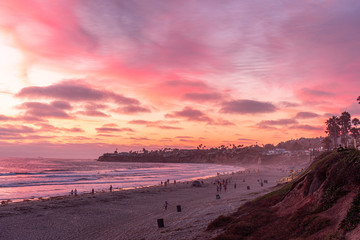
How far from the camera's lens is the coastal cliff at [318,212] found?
36.1 ft

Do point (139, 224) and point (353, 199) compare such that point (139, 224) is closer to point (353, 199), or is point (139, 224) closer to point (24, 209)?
point (24, 209)

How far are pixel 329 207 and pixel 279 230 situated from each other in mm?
2725

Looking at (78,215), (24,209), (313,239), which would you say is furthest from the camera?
(24,209)

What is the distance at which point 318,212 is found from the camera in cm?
1313

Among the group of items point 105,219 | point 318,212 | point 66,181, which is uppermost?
point 318,212

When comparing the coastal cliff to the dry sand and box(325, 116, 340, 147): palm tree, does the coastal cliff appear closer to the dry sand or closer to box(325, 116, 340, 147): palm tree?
the dry sand

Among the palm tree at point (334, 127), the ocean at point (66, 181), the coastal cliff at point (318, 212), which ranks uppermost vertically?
the palm tree at point (334, 127)

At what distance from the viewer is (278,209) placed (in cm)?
1773

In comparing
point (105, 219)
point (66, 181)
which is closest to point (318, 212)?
point (105, 219)

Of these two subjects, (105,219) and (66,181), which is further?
(66,181)

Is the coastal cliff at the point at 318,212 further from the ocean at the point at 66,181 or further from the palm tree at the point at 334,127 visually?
the palm tree at the point at 334,127

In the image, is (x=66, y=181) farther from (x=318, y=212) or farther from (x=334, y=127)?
(x=334, y=127)

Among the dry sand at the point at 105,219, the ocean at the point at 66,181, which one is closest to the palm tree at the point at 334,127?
the ocean at the point at 66,181

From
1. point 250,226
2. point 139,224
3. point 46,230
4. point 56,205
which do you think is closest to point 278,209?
point 250,226
